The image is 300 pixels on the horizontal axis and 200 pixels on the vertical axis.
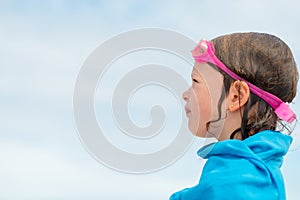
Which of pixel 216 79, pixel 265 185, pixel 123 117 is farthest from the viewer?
pixel 216 79

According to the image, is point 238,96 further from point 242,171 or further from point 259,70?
point 242,171

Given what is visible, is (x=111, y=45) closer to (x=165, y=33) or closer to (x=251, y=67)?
(x=165, y=33)

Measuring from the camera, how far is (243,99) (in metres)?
3.46

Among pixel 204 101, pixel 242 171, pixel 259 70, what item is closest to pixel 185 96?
pixel 204 101

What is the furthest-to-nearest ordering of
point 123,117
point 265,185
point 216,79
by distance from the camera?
1. point 216,79
2. point 123,117
3. point 265,185

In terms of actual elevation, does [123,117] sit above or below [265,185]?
above

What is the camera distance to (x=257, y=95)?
3.49 metres

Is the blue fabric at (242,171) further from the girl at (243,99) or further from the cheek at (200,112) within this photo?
the cheek at (200,112)

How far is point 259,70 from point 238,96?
196 mm

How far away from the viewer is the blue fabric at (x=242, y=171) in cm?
303

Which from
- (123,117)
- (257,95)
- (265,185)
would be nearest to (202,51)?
(257,95)

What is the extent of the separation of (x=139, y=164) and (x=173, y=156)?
21cm

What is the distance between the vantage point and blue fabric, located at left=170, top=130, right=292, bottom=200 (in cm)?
303

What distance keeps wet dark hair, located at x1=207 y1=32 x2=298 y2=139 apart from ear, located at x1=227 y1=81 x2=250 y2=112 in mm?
36
